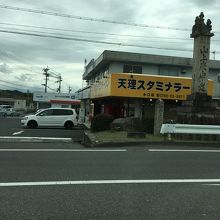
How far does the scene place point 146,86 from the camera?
96.7 ft

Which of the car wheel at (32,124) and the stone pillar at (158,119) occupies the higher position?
the stone pillar at (158,119)

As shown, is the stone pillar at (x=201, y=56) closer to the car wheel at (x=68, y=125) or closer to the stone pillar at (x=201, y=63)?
the stone pillar at (x=201, y=63)

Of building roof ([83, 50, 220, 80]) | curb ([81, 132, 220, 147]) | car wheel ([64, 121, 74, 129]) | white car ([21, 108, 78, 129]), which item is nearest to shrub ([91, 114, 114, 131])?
curb ([81, 132, 220, 147])

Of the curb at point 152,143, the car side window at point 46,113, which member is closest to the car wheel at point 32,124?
the car side window at point 46,113

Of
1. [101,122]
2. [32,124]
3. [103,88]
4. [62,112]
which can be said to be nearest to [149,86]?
[103,88]
